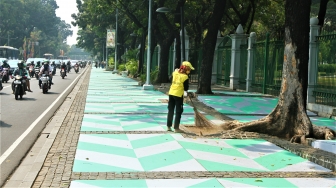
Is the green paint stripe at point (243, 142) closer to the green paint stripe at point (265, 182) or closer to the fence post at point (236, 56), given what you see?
the green paint stripe at point (265, 182)

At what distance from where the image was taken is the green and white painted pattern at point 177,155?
676 centimetres

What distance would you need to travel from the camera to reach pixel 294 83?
31.0 feet

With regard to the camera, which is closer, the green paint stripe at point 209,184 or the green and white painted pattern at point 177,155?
the green paint stripe at point 209,184

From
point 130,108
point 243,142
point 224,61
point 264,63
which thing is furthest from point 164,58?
point 243,142

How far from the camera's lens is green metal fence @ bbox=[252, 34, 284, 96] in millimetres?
18016

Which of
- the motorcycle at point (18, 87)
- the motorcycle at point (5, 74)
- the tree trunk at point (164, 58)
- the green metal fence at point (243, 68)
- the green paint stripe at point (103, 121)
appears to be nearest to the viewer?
the green paint stripe at point (103, 121)

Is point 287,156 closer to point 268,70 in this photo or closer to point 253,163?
point 253,163

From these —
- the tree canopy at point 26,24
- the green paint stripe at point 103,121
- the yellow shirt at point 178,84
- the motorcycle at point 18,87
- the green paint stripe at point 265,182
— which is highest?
the tree canopy at point 26,24

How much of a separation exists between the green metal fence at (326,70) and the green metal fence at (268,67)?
11.5ft

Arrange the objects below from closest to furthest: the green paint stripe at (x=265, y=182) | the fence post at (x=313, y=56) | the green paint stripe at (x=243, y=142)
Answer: the green paint stripe at (x=265, y=182) < the green paint stripe at (x=243, y=142) < the fence post at (x=313, y=56)

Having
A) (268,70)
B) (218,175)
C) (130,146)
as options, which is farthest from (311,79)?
(218,175)

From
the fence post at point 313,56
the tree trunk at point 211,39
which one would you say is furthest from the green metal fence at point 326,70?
the tree trunk at point 211,39

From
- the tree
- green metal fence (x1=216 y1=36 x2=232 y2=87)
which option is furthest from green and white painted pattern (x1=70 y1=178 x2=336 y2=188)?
green metal fence (x1=216 y1=36 x2=232 y2=87)

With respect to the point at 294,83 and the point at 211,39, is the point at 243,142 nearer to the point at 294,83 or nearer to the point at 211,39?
the point at 294,83
